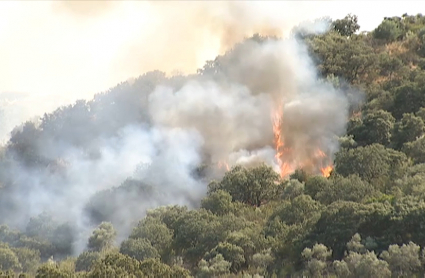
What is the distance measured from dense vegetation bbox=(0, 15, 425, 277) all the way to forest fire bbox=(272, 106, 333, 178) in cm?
341

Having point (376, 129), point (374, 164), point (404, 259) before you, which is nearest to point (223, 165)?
point (376, 129)

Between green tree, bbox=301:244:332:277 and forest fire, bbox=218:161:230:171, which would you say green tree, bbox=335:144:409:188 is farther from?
forest fire, bbox=218:161:230:171

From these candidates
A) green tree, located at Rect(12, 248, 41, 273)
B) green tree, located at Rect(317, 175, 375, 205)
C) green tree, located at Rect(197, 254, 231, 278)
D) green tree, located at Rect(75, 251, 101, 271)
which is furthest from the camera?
green tree, located at Rect(12, 248, 41, 273)

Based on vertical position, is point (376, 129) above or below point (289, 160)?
above

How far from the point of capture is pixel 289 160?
59.1 meters

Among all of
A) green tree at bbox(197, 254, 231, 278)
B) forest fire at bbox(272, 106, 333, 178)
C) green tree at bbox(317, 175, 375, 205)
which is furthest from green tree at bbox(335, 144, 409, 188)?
green tree at bbox(197, 254, 231, 278)

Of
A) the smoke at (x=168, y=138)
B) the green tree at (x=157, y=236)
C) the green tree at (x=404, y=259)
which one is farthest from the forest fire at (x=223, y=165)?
the green tree at (x=404, y=259)

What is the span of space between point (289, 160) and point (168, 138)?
42.4 feet

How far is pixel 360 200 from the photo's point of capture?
127 feet

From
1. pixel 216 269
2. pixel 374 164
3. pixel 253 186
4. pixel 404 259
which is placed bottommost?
pixel 216 269

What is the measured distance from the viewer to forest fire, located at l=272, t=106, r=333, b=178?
5597 cm

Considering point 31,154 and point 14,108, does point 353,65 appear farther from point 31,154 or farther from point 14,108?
point 14,108

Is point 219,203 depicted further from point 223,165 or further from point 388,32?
point 388,32

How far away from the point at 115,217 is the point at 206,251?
17.0m
